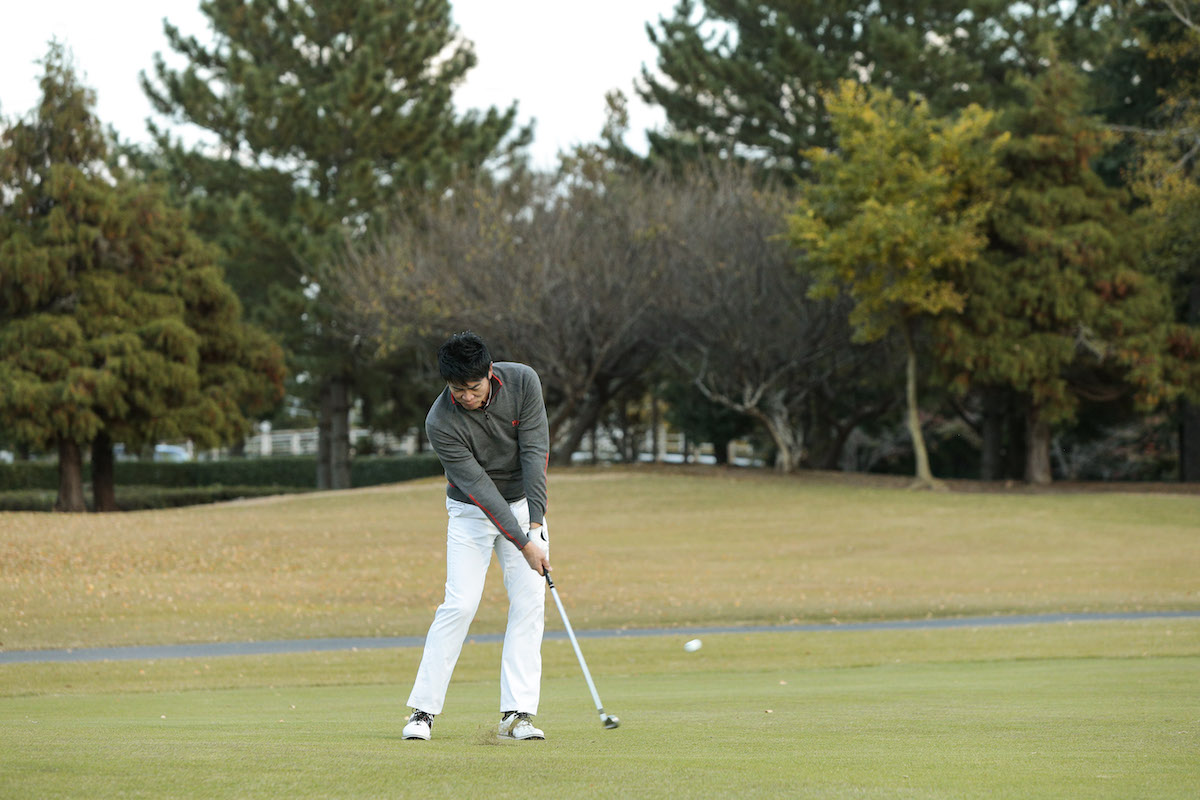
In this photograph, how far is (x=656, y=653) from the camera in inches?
535

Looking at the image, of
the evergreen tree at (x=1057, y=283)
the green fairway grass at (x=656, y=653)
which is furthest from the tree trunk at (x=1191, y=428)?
the green fairway grass at (x=656, y=653)

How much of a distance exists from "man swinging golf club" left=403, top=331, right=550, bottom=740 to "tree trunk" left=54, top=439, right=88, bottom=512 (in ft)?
93.8

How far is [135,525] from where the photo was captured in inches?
1021

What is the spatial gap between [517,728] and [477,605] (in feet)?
2.10

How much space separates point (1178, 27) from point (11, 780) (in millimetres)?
31883

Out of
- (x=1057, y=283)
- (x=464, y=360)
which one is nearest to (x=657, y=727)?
(x=464, y=360)

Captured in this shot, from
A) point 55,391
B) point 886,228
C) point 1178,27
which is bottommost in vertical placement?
point 55,391

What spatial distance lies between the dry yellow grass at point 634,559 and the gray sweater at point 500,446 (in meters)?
9.40

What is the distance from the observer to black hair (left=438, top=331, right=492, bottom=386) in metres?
6.14

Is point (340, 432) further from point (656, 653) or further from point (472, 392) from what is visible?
point (472, 392)

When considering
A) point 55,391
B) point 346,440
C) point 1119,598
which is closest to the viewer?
point 1119,598

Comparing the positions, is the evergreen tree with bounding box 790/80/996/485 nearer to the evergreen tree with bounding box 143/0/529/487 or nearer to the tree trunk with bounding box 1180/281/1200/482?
the tree trunk with bounding box 1180/281/1200/482

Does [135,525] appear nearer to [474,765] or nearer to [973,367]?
[973,367]

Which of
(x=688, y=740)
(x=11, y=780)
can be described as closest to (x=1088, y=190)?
(x=688, y=740)
